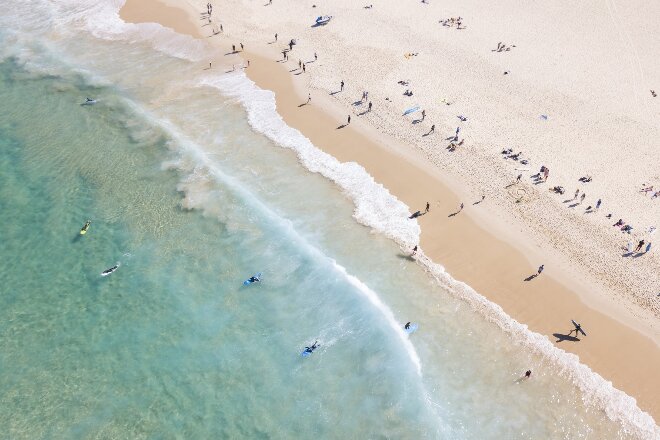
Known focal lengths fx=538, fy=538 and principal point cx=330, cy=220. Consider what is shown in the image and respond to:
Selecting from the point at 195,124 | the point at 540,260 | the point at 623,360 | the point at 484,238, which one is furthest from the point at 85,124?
the point at 623,360

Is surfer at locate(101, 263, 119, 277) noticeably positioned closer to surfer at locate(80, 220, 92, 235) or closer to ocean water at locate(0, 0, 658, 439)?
ocean water at locate(0, 0, 658, 439)

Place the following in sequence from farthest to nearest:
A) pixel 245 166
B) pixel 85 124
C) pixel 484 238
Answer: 1. pixel 85 124
2. pixel 245 166
3. pixel 484 238

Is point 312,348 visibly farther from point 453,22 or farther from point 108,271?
point 453,22

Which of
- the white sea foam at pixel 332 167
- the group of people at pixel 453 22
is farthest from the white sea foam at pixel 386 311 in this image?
the group of people at pixel 453 22

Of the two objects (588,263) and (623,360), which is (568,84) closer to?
(588,263)

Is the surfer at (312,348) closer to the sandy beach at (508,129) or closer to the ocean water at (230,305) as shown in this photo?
the ocean water at (230,305)

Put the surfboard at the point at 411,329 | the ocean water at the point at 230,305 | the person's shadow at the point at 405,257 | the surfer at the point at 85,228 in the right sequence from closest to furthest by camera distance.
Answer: the ocean water at the point at 230,305 < the surfboard at the point at 411,329 < the person's shadow at the point at 405,257 < the surfer at the point at 85,228
